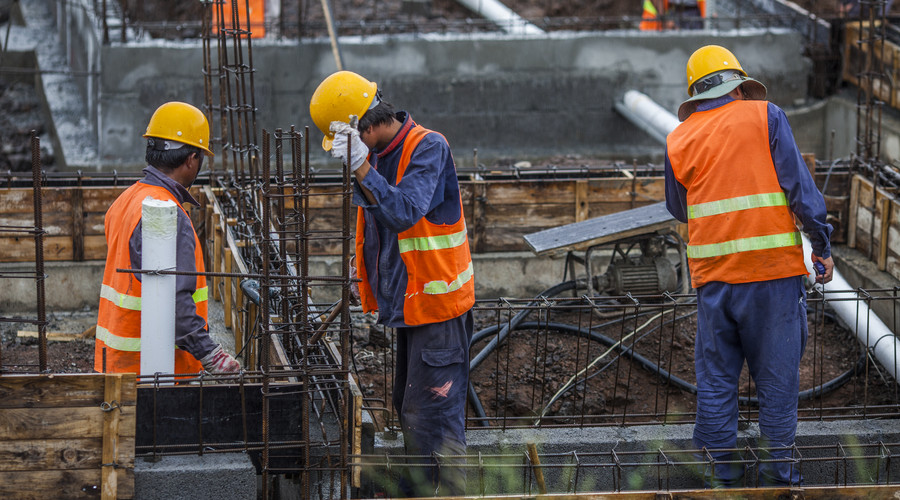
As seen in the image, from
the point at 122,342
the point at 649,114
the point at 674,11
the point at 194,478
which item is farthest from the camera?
the point at 674,11

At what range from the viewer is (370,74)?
1402cm

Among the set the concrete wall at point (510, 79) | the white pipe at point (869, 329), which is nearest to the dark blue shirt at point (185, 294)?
the white pipe at point (869, 329)

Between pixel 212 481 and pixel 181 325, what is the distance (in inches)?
28.2

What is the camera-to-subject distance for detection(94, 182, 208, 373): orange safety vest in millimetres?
Answer: 4734

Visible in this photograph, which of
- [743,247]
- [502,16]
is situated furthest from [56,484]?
[502,16]

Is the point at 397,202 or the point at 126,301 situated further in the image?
the point at 126,301

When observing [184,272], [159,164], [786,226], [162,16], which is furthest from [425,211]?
[162,16]

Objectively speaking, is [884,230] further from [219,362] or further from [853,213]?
[219,362]

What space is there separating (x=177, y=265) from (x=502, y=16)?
1192cm

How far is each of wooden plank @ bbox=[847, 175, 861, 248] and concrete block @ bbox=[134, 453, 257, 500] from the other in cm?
674

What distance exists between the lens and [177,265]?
470 centimetres

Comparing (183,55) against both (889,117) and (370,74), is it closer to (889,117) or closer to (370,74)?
(370,74)

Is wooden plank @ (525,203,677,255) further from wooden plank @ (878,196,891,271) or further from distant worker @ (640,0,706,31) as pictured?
distant worker @ (640,0,706,31)

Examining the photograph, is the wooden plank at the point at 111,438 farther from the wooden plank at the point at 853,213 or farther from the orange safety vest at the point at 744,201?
the wooden plank at the point at 853,213
